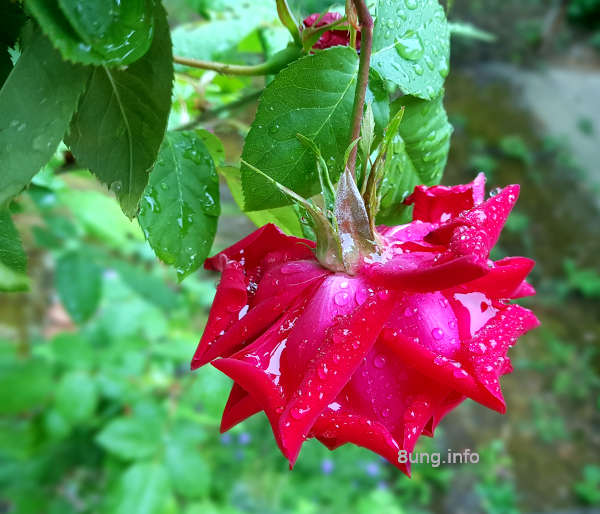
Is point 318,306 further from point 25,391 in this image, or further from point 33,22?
point 25,391

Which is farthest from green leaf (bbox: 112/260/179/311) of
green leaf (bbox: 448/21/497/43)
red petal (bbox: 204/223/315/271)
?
red petal (bbox: 204/223/315/271)

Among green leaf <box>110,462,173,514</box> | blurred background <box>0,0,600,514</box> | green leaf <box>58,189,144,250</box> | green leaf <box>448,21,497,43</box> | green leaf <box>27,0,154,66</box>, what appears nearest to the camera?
green leaf <box>27,0,154,66</box>

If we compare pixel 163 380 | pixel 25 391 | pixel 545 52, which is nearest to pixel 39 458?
pixel 25 391

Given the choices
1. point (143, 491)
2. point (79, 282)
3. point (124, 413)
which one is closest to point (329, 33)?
point (79, 282)

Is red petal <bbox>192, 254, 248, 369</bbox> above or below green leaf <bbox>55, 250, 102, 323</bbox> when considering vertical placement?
above

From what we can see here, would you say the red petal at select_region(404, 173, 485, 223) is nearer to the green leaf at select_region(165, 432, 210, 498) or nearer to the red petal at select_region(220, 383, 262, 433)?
the red petal at select_region(220, 383, 262, 433)

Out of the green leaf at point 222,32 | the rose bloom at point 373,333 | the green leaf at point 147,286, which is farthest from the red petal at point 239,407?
the green leaf at point 147,286

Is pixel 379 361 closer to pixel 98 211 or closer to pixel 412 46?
pixel 412 46
